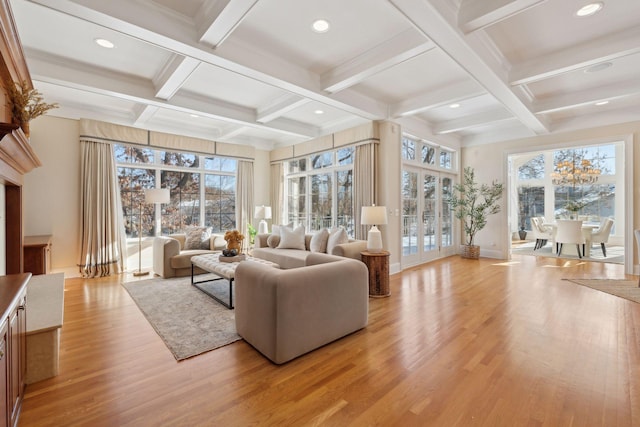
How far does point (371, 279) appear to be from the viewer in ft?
12.7

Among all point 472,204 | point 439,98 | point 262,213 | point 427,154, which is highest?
point 439,98

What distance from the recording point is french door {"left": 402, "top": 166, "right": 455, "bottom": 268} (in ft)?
19.2

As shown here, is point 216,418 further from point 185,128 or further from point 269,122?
point 185,128

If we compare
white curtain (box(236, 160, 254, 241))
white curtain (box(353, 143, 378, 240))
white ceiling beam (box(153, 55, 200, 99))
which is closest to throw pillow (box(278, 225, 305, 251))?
white curtain (box(353, 143, 378, 240))

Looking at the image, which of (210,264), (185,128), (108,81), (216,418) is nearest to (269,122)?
(185,128)

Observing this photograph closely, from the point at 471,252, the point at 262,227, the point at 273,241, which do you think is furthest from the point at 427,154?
the point at 262,227

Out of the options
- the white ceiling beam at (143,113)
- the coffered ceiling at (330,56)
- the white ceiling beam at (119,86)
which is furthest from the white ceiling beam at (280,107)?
the white ceiling beam at (143,113)

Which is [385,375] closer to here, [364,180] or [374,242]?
[374,242]

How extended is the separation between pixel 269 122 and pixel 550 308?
5049 millimetres

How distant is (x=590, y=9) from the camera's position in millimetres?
2525

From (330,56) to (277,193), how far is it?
439cm

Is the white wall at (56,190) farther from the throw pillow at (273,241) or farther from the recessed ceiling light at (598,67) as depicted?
the recessed ceiling light at (598,67)

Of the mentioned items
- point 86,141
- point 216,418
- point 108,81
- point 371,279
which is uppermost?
point 108,81

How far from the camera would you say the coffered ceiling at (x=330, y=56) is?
244 cm
